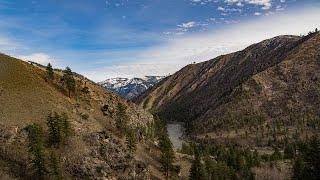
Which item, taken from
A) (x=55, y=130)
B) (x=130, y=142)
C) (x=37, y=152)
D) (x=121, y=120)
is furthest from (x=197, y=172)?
(x=121, y=120)

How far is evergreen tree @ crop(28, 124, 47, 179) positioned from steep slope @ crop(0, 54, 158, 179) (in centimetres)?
322

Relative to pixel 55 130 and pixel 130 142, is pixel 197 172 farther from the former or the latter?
pixel 55 130

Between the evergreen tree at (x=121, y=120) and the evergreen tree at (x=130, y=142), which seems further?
the evergreen tree at (x=121, y=120)

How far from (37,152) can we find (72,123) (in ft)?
104

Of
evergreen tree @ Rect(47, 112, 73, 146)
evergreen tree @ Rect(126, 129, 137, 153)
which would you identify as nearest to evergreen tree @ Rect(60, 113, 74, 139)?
evergreen tree @ Rect(47, 112, 73, 146)

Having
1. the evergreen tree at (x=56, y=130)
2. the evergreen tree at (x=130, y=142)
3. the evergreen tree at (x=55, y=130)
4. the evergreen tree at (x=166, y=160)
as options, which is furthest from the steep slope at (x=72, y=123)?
the evergreen tree at (x=166, y=160)

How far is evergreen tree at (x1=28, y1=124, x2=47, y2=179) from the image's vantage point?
111 metres

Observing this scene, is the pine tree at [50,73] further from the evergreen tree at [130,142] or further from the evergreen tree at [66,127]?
the evergreen tree at [130,142]

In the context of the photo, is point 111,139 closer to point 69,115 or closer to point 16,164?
point 69,115

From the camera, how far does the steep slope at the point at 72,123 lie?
12275 centimetres

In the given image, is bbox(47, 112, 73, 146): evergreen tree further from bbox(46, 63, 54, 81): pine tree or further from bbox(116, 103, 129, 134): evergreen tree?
bbox(46, 63, 54, 81): pine tree

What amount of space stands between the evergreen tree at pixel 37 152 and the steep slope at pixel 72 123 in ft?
10.6

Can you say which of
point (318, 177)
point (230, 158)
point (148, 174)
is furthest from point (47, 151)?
point (230, 158)

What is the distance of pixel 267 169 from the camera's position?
188 m
